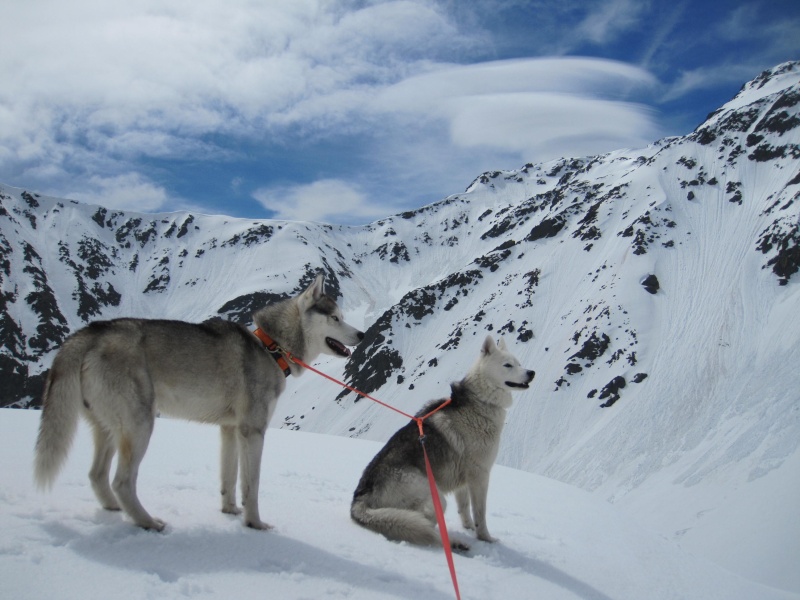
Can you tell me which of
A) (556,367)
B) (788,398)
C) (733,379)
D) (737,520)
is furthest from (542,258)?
(737,520)

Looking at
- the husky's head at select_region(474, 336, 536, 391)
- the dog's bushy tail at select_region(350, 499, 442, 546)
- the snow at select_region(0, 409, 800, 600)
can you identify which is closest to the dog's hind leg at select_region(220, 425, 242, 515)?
the snow at select_region(0, 409, 800, 600)

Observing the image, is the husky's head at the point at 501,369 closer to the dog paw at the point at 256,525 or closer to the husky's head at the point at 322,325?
the husky's head at the point at 322,325

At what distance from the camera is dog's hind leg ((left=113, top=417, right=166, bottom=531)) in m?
5.07

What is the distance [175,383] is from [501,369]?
434 cm

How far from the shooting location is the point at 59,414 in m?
4.98

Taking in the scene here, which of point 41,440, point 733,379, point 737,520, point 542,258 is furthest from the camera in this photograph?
point 542,258

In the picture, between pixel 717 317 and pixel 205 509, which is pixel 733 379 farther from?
pixel 205 509

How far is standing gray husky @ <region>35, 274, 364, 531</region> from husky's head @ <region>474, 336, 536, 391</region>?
6.74 ft

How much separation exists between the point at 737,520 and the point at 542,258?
348ft

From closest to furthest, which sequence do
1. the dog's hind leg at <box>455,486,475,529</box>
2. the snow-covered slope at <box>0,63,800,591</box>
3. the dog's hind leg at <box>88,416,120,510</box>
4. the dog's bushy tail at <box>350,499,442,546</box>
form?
the dog's hind leg at <box>88,416,120,510</box> < the dog's bushy tail at <box>350,499,442,546</box> < the dog's hind leg at <box>455,486,475,529</box> < the snow-covered slope at <box>0,63,800,591</box>

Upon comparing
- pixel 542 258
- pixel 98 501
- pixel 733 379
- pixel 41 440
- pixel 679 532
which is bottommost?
pixel 679 532

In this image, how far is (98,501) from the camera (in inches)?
219

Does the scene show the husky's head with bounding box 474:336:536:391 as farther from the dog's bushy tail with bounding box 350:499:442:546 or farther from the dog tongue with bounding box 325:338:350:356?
the dog's bushy tail with bounding box 350:499:442:546

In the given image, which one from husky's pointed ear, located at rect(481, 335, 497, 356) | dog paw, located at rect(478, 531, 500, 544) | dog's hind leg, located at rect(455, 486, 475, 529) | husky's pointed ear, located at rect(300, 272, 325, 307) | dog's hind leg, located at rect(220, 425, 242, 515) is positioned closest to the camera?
dog's hind leg, located at rect(220, 425, 242, 515)
